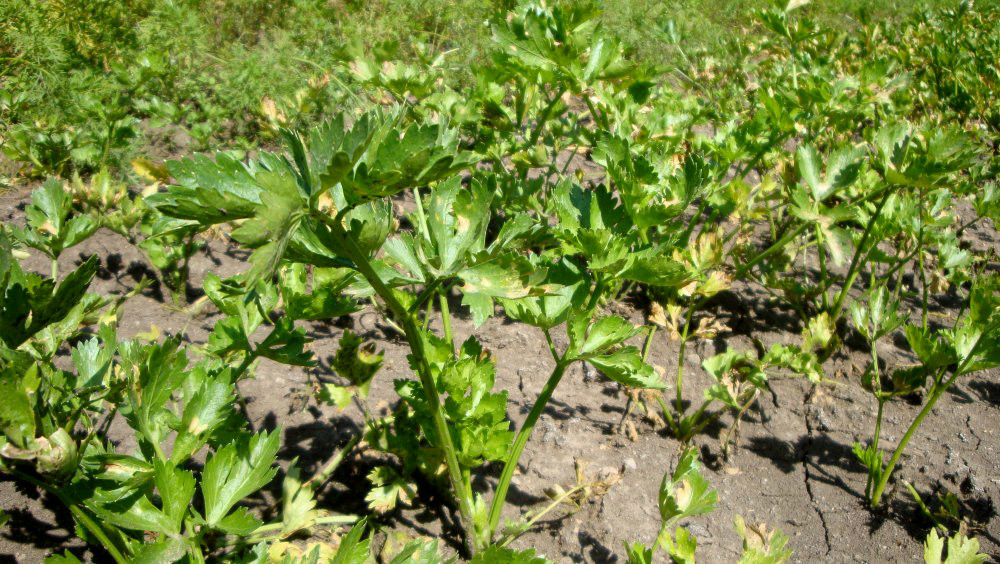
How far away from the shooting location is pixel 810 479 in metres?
1.96

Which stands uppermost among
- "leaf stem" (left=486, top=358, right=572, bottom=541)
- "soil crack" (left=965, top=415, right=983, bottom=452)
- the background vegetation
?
the background vegetation

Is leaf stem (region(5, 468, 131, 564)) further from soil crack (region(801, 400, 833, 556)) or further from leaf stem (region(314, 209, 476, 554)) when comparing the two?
soil crack (region(801, 400, 833, 556))

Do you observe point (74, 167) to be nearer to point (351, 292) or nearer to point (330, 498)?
point (330, 498)

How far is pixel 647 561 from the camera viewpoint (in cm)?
132

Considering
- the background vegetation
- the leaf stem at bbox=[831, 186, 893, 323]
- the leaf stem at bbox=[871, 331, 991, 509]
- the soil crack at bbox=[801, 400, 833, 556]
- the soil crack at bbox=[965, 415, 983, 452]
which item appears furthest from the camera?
the background vegetation

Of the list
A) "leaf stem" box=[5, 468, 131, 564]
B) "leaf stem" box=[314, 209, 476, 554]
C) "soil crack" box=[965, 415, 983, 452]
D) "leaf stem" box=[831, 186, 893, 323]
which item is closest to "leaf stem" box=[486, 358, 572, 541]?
"leaf stem" box=[314, 209, 476, 554]

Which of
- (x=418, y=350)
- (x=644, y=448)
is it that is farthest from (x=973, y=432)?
(x=418, y=350)

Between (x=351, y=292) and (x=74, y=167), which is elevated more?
(x=351, y=292)

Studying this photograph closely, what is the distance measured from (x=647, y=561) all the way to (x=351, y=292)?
783 millimetres

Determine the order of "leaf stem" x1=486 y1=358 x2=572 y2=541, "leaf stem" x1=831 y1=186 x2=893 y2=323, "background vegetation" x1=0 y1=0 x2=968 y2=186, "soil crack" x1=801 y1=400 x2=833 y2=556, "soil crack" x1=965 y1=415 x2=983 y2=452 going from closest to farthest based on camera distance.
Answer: "leaf stem" x1=486 y1=358 x2=572 y2=541 < "soil crack" x1=801 y1=400 x2=833 y2=556 < "soil crack" x1=965 y1=415 x2=983 y2=452 < "leaf stem" x1=831 y1=186 x2=893 y2=323 < "background vegetation" x1=0 y1=0 x2=968 y2=186

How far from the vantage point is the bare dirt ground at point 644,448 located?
1.72 meters

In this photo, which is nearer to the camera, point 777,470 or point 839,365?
point 777,470

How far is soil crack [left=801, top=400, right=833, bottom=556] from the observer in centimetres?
178

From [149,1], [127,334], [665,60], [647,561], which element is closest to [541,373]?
[647,561]
